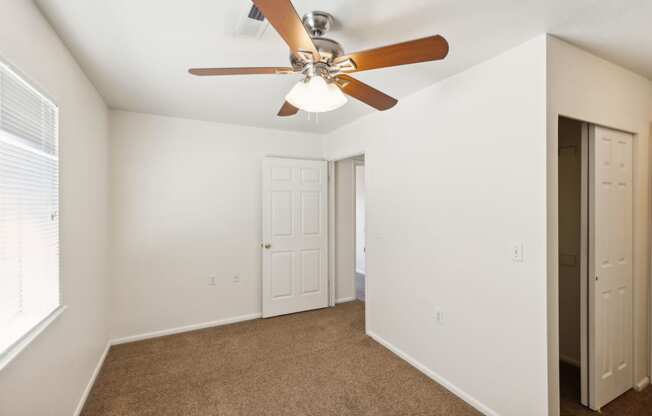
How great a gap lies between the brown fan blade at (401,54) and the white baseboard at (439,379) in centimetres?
225

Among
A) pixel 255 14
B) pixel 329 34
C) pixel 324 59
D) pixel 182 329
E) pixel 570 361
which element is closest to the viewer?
pixel 324 59

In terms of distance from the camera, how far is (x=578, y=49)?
1918mm

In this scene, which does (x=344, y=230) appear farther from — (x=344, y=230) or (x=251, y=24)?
(x=251, y=24)

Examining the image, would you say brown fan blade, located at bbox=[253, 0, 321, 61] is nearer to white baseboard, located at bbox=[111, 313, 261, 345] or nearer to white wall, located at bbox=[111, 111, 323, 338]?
white wall, located at bbox=[111, 111, 323, 338]

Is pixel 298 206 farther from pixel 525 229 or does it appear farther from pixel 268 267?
pixel 525 229

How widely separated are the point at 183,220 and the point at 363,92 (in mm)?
2620

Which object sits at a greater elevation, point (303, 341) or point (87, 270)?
point (87, 270)

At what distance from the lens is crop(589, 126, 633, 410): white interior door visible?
6.84 feet

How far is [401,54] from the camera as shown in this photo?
1.36 m

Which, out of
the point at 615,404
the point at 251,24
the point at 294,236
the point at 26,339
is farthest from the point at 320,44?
the point at 615,404

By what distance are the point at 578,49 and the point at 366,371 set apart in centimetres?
277

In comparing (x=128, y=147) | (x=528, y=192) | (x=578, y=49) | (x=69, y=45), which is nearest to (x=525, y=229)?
(x=528, y=192)

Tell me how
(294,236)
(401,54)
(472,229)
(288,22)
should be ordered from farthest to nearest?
(294,236) < (472,229) < (401,54) < (288,22)

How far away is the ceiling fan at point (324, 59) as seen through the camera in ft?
4.12
